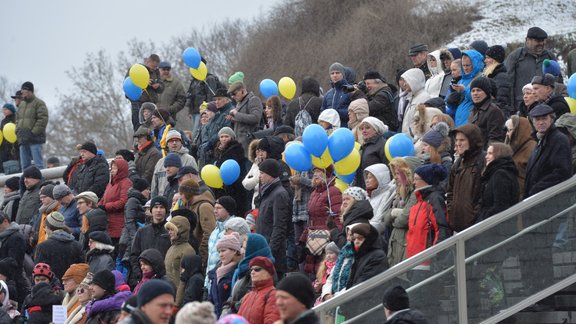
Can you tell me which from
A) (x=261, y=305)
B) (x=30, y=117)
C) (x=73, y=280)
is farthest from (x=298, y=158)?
(x=30, y=117)

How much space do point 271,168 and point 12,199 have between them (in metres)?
7.33

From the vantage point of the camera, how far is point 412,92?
18953 mm

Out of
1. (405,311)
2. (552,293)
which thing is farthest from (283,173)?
(405,311)

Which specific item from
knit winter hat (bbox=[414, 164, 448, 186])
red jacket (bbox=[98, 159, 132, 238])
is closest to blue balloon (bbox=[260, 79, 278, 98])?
red jacket (bbox=[98, 159, 132, 238])

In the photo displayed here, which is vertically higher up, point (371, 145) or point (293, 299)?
point (293, 299)

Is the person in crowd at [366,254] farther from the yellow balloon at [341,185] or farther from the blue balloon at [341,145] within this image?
the yellow balloon at [341,185]

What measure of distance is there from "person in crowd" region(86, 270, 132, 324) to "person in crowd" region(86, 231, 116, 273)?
2414mm

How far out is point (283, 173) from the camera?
1762 cm

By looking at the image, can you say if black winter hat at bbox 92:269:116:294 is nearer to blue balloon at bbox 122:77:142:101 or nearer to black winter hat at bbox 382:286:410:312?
black winter hat at bbox 382:286:410:312

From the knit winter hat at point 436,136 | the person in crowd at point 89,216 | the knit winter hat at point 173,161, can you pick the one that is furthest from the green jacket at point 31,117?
the knit winter hat at point 436,136

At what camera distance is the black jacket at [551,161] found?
1440 centimetres

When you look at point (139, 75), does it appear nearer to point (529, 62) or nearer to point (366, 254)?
point (529, 62)

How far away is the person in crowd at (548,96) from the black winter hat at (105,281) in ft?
17.0

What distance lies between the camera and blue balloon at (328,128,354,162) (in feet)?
56.1
